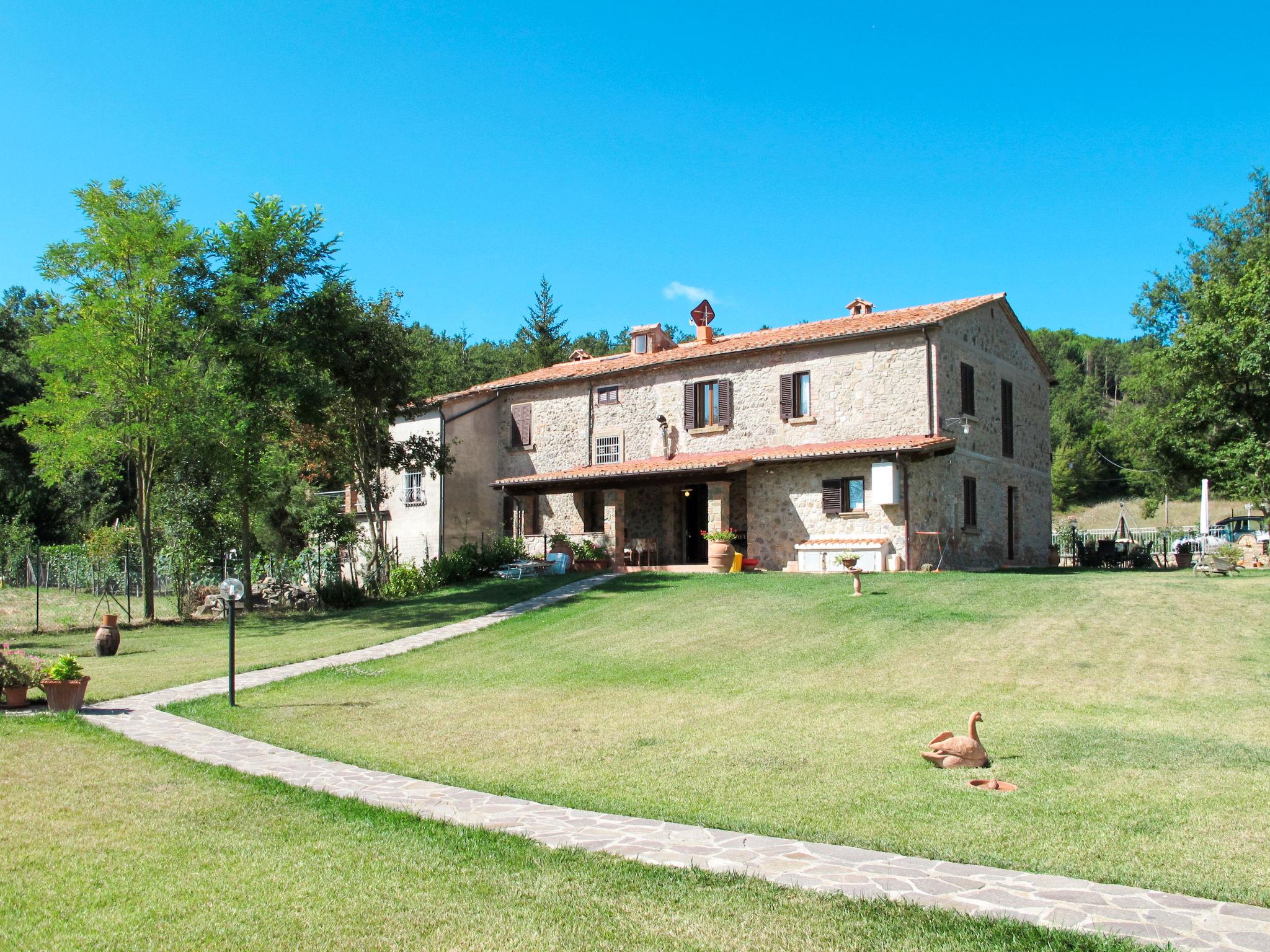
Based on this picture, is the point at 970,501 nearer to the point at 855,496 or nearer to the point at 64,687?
the point at 855,496

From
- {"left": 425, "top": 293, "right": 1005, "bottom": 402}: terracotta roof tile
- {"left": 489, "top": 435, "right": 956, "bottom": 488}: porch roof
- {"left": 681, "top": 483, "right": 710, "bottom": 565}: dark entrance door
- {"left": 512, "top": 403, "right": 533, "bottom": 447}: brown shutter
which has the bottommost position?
{"left": 681, "top": 483, "right": 710, "bottom": 565}: dark entrance door

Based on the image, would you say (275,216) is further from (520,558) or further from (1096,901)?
(1096,901)

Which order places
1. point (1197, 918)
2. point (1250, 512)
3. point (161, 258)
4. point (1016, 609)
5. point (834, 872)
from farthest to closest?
1. point (1250, 512)
2. point (161, 258)
3. point (1016, 609)
4. point (834, 872)
5. point (1197, 918)

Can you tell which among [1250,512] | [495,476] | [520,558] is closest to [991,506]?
[520,558]

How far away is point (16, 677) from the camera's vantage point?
11.3 m

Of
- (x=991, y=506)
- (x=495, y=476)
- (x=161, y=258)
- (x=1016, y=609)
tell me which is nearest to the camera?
(x=1016, y=609)

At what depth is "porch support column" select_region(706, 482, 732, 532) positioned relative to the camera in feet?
78.6

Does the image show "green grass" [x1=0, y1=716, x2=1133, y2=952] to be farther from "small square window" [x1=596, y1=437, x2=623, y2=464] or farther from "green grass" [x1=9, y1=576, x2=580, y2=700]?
"small square window" [x1=596, y1=437, x2=623, y2=464]

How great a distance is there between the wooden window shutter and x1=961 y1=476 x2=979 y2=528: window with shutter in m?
3.50

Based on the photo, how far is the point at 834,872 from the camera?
16.5ft

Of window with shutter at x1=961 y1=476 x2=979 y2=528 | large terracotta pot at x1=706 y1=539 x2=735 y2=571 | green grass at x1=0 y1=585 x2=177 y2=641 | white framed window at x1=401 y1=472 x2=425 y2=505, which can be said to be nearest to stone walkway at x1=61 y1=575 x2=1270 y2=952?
green grass at x1=0 y1=585 x2=177 y2=641

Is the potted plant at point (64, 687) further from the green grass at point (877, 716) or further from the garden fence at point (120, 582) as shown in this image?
the garden fence at point (120, 582)

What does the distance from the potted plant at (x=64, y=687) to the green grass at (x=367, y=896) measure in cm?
490

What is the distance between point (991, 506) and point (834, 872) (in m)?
22.4
